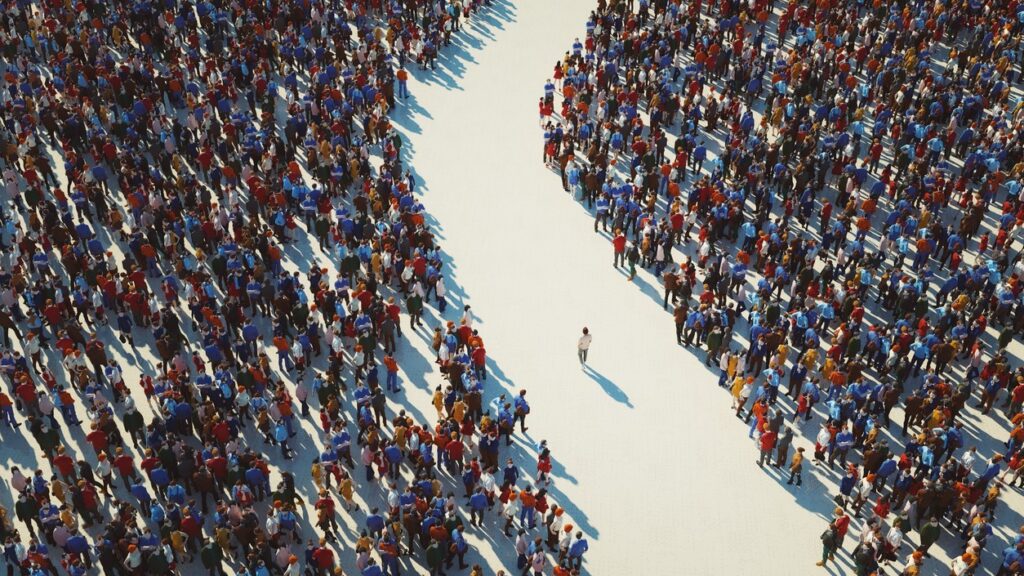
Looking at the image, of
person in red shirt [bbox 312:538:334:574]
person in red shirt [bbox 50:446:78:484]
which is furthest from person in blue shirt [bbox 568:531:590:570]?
person in red shirt [bbox 50:446:78:484]

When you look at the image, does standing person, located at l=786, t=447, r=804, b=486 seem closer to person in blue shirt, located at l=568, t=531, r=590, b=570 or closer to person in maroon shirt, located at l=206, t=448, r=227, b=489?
person in blue shirt, located at l=568, t=531, r=590, b=570

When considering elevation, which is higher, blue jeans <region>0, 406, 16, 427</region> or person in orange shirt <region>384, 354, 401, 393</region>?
blue jeans <region>0, 406, 16, 427</region>

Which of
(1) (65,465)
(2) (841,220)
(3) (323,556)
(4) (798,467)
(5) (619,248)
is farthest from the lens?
(5) (619,248)

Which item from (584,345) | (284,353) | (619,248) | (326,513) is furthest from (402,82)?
(326,513)

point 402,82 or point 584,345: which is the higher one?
point 402,82

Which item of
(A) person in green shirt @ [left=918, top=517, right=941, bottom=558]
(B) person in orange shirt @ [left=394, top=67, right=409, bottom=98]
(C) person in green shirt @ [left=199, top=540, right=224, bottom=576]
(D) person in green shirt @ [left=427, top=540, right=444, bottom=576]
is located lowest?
(A) person in green shirt @ [left=918, top=517, right=941, bottom=558]

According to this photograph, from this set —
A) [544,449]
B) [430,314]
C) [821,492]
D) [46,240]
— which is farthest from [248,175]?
[821,492]

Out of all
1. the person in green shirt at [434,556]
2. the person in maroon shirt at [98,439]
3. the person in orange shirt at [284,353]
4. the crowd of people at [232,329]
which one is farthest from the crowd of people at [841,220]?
the person in maroon shirt at [98,439]

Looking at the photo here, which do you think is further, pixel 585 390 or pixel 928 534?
pixel 585 390

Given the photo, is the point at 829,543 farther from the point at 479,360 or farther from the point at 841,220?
the point at 841,220
